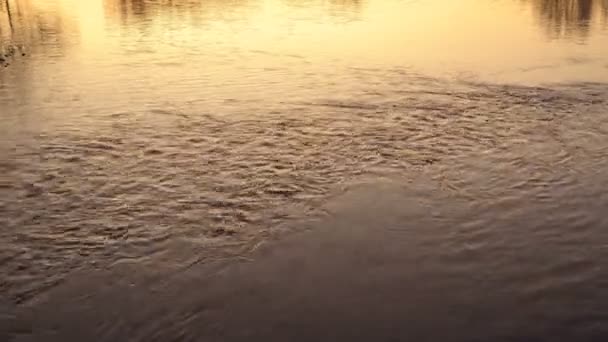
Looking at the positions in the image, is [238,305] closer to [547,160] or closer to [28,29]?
[547,160]

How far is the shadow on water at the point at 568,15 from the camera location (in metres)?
23.0

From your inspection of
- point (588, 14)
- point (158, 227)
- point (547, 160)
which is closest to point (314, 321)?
point (158, 227)

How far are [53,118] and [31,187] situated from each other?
3.97m

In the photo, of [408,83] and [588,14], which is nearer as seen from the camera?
[408,83]

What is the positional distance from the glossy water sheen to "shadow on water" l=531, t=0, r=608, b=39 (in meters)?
0.74

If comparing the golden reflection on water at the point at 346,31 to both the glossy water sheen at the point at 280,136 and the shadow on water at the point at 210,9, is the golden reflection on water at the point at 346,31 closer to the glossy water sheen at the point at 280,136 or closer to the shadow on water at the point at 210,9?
the shadow on water at the point at 210,9

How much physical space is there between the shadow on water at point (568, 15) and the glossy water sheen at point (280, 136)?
74 cm

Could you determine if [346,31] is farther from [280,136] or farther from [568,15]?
[280,136]

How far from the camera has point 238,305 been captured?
19.1ft

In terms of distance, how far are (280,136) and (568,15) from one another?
21.9 metres

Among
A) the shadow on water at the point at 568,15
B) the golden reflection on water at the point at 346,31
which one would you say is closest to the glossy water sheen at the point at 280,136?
the golden reflection on water at the point at 346,31

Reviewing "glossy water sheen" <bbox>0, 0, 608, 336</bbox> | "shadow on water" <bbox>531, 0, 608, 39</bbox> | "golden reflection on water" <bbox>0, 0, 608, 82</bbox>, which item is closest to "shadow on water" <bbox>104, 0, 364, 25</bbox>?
"golden reflection on water" <bbox>0, 0, 608, 82</bbox>

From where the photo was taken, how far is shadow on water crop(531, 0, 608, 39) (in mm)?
23008

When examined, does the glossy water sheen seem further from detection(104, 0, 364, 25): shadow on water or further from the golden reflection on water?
detection(104, 0, 364, 25): shadow on water
